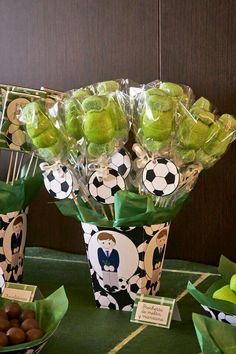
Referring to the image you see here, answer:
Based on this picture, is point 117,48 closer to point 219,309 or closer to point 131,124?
point 131,124

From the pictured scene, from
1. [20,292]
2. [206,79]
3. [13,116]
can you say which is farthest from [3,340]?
[206,79]

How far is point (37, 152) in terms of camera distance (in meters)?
1.26

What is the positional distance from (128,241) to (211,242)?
454 millimetres

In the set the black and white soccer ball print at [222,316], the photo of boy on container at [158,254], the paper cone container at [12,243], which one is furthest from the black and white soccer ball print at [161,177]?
the paper cone container at [12,243]

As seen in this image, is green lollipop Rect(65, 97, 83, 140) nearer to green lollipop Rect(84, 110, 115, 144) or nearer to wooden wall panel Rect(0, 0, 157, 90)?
green lollipop Rect(84, 110, 115, 144)

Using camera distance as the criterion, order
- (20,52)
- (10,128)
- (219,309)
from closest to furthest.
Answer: (219,309)
(10,128)
(20,52)

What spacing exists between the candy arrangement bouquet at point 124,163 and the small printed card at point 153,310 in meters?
0.04

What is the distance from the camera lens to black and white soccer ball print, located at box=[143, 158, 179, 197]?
1183mm

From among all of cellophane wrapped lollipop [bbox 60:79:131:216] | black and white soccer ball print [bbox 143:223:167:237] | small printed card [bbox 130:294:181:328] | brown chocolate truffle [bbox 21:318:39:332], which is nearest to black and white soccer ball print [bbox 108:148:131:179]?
cellophane wrapped lollipop [bbox 60:79:131:216]

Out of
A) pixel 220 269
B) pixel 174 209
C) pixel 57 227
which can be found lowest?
pixel 57 227

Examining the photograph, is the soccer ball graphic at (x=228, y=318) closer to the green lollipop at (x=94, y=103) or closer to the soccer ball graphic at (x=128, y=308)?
the soccer ball graphic at (x=128, y=308)

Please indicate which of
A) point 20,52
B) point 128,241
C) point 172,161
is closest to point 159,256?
point 128,241

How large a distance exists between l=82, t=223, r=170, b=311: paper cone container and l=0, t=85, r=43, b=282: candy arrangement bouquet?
0.18m

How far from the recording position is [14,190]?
136cm
